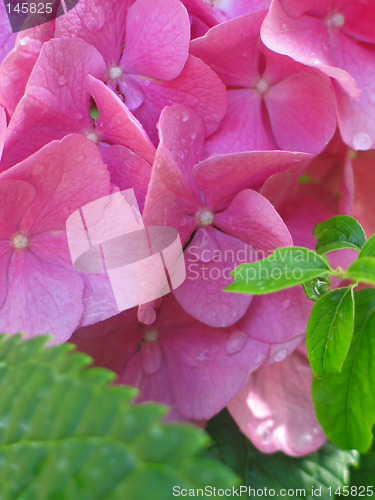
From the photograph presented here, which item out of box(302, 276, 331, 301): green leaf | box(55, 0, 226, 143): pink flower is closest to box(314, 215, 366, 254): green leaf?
box(302, 276, 331, 301): green leaf

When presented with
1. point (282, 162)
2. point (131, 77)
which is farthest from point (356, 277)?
point (131, 77)

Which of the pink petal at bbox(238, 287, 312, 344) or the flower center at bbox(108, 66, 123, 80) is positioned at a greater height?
the flower center at bbox(108, 66, 123, 80)

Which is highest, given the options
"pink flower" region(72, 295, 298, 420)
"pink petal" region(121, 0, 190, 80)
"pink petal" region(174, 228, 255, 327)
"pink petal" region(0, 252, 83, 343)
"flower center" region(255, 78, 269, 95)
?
"pink petal" region(121, 0, 190, 80)

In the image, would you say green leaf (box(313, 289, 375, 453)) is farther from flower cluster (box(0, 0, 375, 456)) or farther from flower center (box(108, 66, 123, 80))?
flower center (box(108, 66, 123, 80))

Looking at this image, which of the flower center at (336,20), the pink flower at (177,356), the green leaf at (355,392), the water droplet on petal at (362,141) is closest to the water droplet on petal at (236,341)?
the pink flower at (177,356)

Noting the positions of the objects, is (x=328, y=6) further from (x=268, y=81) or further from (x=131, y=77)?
(x=131, y=77)

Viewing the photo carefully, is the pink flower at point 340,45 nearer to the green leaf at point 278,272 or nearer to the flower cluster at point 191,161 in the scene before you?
the flower cluster at point 191,161
